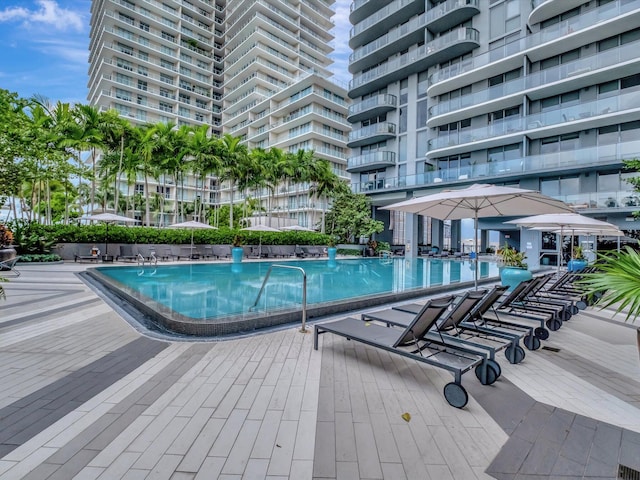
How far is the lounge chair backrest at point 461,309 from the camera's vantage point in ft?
13.2

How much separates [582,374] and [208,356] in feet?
14.7

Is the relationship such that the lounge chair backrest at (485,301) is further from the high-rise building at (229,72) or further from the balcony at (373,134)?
the high-rise building at (229,72)

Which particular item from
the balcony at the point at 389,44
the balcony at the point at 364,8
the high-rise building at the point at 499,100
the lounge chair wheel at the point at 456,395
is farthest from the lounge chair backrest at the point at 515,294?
the balcony at the point at 364,8

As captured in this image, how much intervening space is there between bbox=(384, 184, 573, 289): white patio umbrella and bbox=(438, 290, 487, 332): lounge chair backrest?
2.37 metres

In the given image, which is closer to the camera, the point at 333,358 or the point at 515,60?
the point at 333,358

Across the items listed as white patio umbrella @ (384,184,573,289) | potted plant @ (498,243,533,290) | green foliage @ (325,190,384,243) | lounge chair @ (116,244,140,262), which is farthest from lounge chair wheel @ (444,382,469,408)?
green foliage @ (325,190,384,243)

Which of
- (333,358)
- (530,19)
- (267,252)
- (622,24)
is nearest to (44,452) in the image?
(333,358)

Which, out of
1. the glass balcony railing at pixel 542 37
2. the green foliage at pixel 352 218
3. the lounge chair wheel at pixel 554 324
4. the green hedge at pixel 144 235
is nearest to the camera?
the lounge chair wheel at pixel 554 324

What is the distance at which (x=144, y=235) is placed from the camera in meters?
19.7

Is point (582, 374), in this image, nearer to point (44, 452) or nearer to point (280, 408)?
point (280, 408)

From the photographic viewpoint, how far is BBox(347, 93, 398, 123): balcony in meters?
28.7

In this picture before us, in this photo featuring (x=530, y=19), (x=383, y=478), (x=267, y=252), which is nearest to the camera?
(x=383, y=478)

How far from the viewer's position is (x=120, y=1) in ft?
154

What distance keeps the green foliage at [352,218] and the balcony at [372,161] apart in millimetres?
2670
